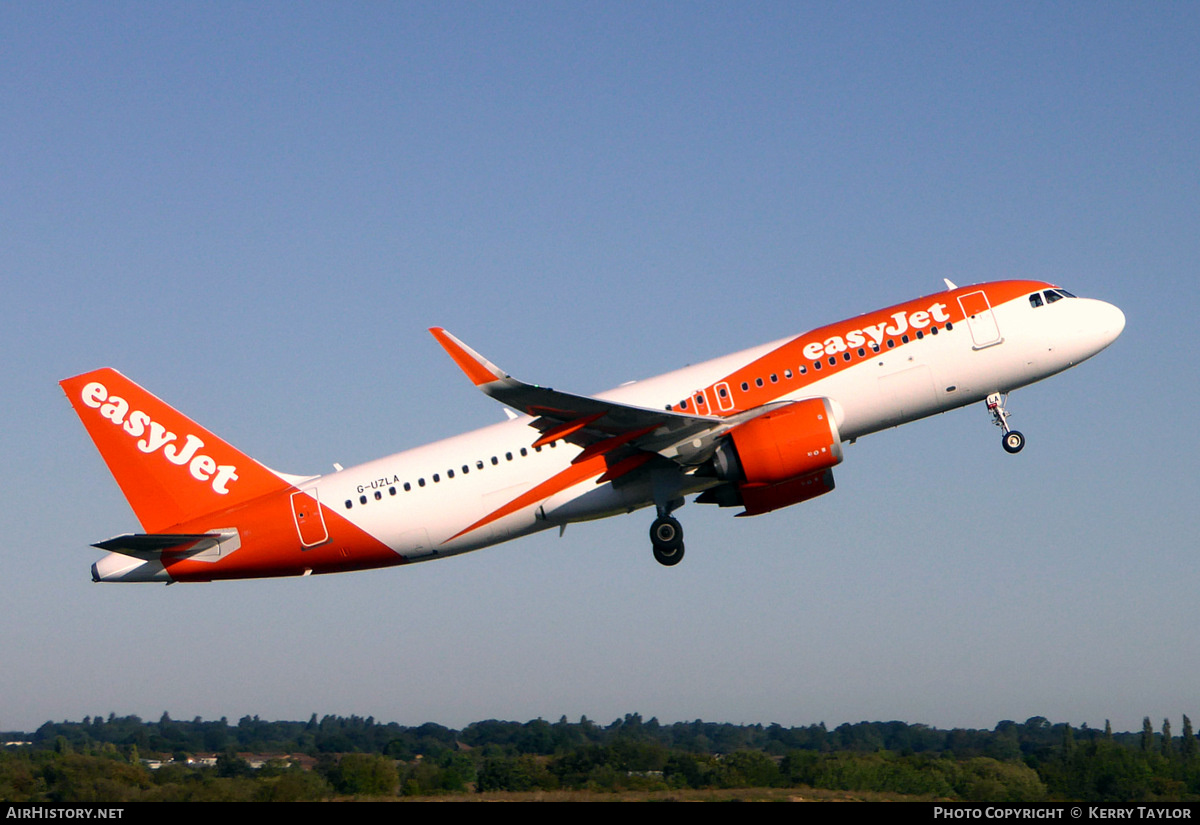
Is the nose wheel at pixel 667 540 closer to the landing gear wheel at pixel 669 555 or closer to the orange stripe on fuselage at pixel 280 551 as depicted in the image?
the landing gear wheel at pixel 669 555

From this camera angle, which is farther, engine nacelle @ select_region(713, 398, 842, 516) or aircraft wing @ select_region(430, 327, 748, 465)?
engine nacelle @ select_region(713, 398, 842, 516)

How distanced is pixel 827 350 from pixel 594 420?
6.70 m

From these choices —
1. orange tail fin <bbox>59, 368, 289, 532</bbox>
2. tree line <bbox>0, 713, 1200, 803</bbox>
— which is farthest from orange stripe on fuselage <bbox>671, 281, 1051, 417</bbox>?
orange tail fin <bbox>59, 368, 289, 532</bbox>

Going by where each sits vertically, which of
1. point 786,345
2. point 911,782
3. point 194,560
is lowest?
point 911,782

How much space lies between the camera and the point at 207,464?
34.9 meters

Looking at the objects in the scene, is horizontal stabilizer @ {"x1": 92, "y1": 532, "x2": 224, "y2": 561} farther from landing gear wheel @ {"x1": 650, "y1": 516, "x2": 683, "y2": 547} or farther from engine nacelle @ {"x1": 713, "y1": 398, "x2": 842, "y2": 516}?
engine nacelle @ {"x1": 713, "y1": 398, "x2": 842, "y2": 516}

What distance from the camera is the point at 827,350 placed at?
105ft

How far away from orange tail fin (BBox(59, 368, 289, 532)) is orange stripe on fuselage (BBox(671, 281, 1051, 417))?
12.8 meters

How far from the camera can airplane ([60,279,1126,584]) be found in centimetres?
3167

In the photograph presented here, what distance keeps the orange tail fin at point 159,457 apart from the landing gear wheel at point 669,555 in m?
10.7

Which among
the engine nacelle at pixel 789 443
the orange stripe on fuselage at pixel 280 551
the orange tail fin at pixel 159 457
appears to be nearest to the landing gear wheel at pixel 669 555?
the engine nacelle at pixel 789 443
